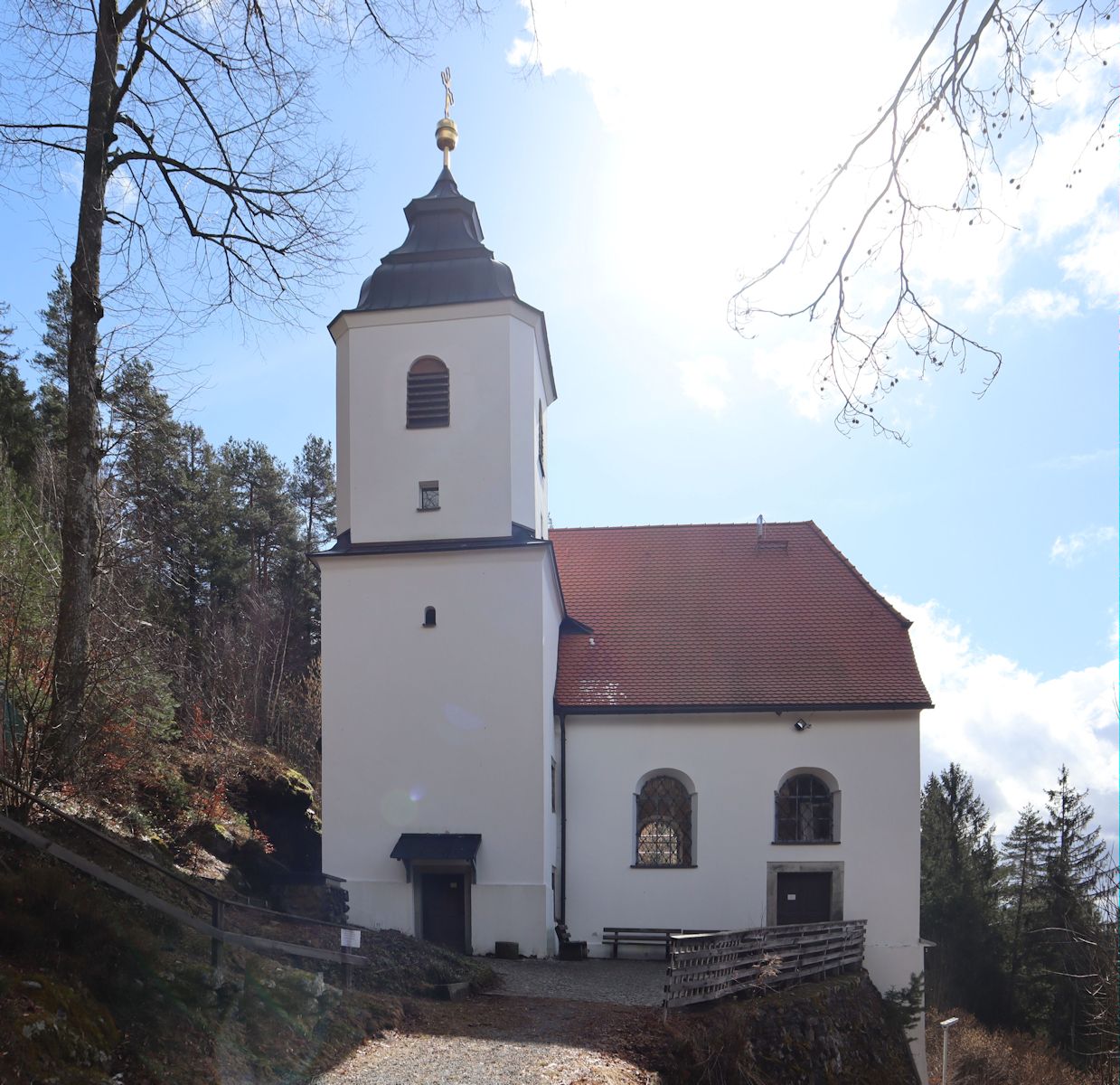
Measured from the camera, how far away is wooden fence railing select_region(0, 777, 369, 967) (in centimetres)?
745

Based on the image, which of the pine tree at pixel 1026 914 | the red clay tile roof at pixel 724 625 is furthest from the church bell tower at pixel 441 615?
the pine tree at pixel 1026 914

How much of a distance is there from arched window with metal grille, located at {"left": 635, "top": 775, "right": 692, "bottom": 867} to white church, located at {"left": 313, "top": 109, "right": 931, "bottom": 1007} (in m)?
0.04

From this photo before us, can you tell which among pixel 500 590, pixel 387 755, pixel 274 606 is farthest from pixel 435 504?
pixel 274 606

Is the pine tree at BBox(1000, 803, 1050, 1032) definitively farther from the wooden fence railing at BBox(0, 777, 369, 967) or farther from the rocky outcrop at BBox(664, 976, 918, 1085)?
the wooden fence railing at BBox(0, 777, 369, 967)

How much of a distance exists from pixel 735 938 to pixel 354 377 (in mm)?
11925

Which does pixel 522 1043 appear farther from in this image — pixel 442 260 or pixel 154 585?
pixel 154 585

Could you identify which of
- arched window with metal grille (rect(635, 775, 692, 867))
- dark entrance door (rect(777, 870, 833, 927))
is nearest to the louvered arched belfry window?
arched window with metal grille (rect(635, 775, 692, 867))

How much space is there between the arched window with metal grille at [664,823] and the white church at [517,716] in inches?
1.5

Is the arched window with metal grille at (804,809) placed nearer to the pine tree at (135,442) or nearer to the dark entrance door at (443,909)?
the dark entrance door at (443,909)

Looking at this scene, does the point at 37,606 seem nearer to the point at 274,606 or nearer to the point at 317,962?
the point at 317,962

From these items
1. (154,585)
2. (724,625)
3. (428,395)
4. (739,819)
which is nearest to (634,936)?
(739,819)

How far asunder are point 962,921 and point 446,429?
1234 inches

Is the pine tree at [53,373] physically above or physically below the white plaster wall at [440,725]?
above

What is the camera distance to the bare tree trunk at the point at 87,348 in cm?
1105
